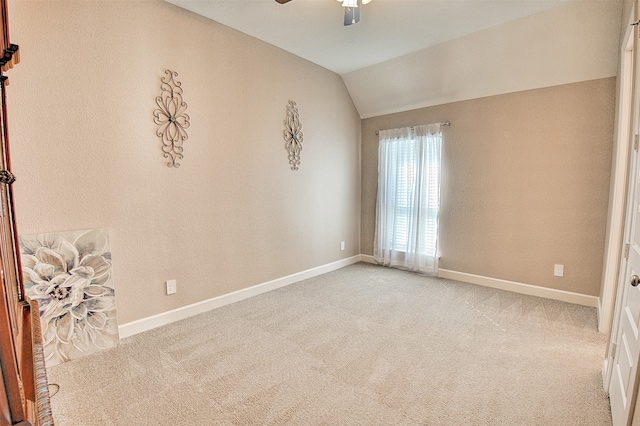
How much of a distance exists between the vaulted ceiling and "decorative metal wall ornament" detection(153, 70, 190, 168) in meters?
0.69

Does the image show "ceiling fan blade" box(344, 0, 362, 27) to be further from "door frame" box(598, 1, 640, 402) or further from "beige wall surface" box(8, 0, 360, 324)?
"door frame" box(598, 1, 640, 402)

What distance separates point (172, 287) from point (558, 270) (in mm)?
3807

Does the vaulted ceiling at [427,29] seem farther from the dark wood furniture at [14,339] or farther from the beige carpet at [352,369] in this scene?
the beige carpet at [352,369]

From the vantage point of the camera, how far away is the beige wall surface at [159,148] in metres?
2.07

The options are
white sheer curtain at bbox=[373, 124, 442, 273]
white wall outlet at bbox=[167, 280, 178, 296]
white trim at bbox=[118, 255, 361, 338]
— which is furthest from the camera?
white sheer curtain at bbox=[373, 124, 442, 273]

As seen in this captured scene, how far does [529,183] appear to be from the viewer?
131 inches

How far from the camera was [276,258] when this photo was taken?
3.61 metres

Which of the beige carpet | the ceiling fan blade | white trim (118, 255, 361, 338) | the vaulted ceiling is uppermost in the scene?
the vaulted ceiling

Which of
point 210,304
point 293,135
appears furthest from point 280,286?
point 293,135

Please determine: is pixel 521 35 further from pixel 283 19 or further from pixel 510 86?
pixel 283 19

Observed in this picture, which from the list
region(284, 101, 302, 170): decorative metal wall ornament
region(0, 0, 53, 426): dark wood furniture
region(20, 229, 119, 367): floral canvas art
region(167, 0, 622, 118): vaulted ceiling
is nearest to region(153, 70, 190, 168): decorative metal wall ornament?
region(167, 0, 622, 118): vaulted ceiling

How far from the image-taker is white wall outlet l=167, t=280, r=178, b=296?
107 inches

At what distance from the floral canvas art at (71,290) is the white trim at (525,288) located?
361 centimetres

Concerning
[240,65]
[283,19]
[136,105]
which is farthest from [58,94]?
[283,19]
